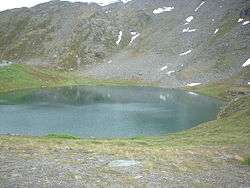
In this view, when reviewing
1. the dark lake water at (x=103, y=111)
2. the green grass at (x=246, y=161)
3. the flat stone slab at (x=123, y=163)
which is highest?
the flat stone slab at (x=123, y=163)

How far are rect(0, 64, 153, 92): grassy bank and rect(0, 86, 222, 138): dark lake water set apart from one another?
714 centimetres

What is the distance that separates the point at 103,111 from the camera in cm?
10431

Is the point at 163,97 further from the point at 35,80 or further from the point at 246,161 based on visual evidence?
the point at 246,161

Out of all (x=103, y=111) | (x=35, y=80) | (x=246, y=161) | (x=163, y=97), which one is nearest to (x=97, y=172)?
(x=246, y=161)

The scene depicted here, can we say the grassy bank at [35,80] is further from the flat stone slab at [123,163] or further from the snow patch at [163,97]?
the flat stone slab at [123,163]

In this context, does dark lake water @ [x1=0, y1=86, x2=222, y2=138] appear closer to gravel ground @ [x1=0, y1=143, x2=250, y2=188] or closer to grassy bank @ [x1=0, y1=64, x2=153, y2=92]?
grassy bank @ [x1=0, y1=64, x2=153, y2=92]

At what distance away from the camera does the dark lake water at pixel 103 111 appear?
76.7 m

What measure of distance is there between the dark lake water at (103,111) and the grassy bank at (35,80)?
7.14m

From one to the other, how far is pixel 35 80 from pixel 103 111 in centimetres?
6219

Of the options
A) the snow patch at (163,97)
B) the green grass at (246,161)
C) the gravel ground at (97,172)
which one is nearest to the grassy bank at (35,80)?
the snow patch at (163,97)

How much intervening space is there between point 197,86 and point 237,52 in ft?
74.9

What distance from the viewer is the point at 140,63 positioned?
193m

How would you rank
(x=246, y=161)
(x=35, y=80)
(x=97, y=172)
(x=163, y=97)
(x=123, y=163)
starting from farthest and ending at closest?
(x=35, y=80) → (x=163, y=97) → (x=246, y=161) → (x=123, y=163) → (x=97, y=172)

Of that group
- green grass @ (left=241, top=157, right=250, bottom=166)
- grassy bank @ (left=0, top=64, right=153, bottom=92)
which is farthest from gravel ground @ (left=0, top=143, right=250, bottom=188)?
grassy bank @ (left=0, top=64, right=153, bottom=92)
